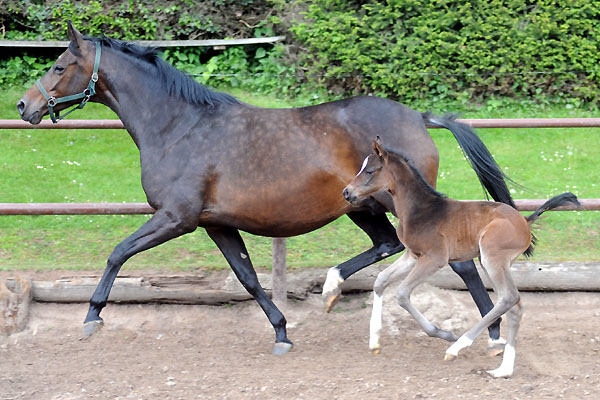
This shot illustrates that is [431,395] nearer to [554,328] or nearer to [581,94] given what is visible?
[554,328]

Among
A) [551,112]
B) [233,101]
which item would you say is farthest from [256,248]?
[551,112]

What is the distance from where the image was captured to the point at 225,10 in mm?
10297

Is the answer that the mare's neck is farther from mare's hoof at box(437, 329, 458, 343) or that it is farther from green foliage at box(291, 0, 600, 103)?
green foliage at box(291, 0, 600, 103)

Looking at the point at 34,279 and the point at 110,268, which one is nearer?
the point at 110,268

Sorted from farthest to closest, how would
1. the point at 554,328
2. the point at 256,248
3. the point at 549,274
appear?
the point at 256,248
the point at 549,274
the point at 554,328

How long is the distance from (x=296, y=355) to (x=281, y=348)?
0.12 m

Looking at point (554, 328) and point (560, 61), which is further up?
point (560, 61)

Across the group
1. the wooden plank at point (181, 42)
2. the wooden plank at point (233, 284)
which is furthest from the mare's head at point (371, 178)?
the wooden plank at point (181, 42)

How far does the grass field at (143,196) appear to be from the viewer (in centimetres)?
643

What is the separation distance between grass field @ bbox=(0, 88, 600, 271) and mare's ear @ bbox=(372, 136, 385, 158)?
1.75m

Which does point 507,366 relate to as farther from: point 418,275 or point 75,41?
point 75,41

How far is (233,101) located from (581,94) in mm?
5397

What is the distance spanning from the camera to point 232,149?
4996 mm

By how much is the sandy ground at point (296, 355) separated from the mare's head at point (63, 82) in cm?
155
